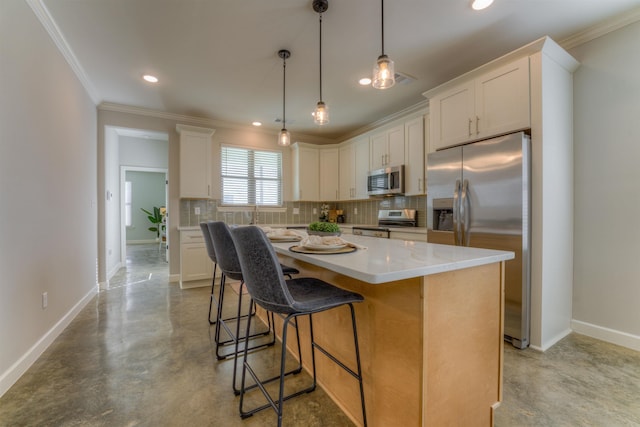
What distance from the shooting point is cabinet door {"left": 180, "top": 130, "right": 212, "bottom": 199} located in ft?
14.0

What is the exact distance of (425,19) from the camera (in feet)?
7.34

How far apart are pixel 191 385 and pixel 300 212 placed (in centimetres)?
390

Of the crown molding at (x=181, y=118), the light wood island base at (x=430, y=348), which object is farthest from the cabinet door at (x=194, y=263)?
the light wood island base at (x=430, y=348)

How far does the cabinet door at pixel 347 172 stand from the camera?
16.1 feet

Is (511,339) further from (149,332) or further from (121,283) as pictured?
(121,283)

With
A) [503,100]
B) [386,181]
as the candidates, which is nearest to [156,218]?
[386,181]

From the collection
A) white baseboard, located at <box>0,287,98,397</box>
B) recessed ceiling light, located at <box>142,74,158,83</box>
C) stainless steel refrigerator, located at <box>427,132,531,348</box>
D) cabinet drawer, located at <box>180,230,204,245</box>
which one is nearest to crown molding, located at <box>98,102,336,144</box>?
recessed ceiling light, located at <box>142,74,158,83</box>

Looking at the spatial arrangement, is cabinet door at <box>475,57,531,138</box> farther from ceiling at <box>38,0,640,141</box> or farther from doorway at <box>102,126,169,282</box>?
doorway at <box>102,126,169,282</box>

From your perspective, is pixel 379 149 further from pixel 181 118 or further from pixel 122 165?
pixel 122 165

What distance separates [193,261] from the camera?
4152mm

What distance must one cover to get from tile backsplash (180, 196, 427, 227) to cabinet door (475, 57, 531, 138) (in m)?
1.54

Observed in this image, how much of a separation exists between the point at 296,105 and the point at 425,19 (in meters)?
2.15

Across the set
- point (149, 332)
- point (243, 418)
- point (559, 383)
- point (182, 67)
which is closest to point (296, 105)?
point (182, 67)

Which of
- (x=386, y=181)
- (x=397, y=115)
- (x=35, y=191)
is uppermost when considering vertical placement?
(x=397, y=115)
